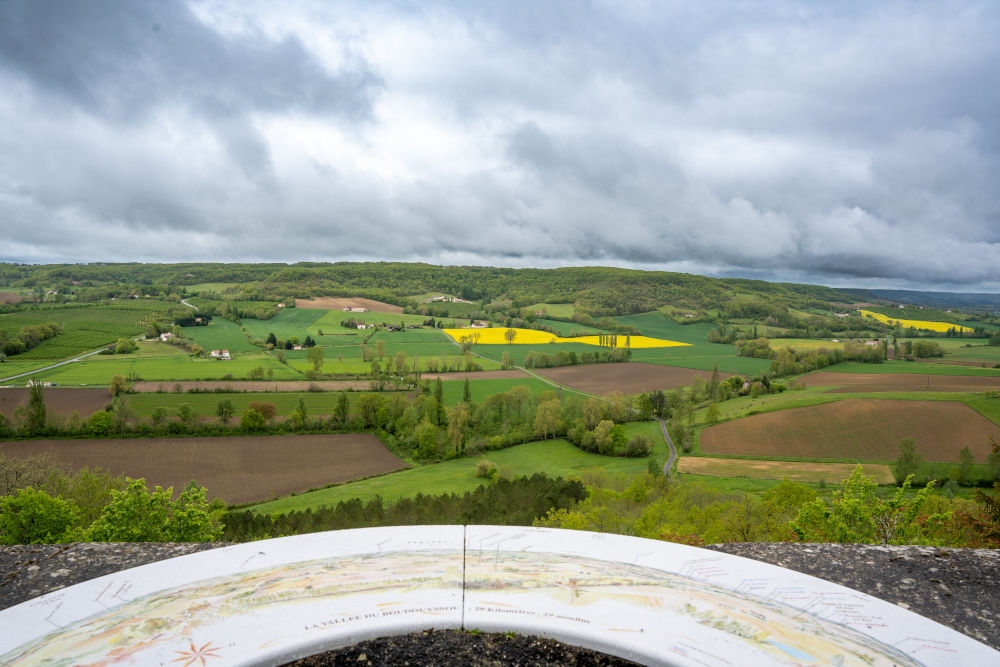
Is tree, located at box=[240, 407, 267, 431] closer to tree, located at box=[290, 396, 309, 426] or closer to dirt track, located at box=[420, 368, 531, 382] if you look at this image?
tree, located at box=[290, 396, 309, 426]

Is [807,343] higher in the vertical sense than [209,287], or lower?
lower

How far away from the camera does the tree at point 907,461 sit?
1975 inches

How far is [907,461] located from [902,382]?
79.9 ft

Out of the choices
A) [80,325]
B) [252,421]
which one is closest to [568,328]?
[252,421]

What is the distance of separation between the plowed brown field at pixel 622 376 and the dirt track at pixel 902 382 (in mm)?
16137

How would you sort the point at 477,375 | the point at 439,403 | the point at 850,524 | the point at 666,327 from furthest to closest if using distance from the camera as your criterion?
the point at 666,327, the point at 477,375, the point at 439,403, the point at 850,524

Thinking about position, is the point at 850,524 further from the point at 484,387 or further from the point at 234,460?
the point at 484,387

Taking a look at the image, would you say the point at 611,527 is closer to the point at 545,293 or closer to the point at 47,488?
the point at 47,488

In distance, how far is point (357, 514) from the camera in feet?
119

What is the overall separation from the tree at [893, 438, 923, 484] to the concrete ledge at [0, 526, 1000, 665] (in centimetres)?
5813

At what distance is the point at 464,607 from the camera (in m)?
5.54

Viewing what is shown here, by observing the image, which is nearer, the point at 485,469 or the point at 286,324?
the point at 485,469

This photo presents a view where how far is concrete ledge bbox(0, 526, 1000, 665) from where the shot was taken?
4.85m

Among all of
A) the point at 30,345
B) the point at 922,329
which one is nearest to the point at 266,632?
the point at 30,345
